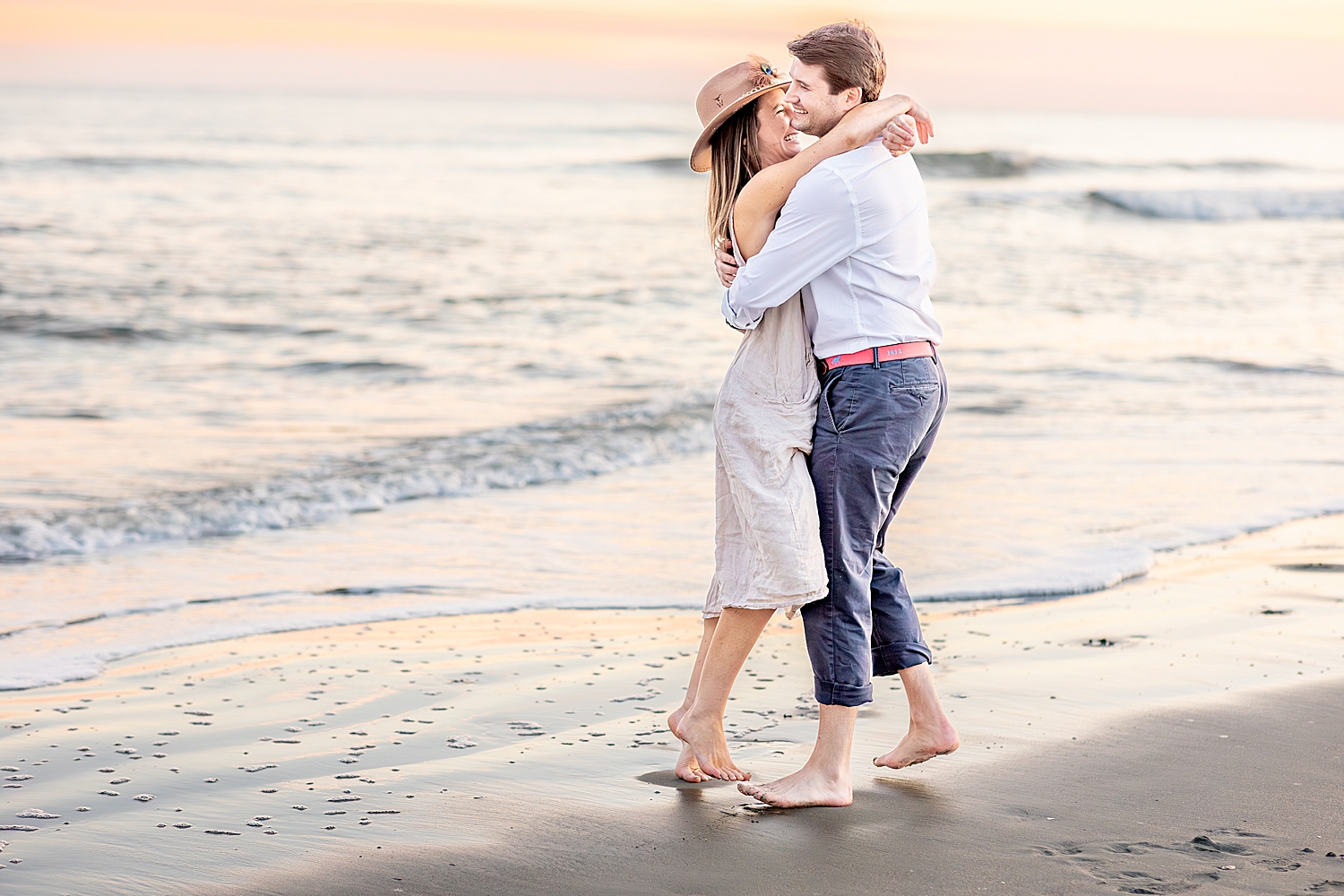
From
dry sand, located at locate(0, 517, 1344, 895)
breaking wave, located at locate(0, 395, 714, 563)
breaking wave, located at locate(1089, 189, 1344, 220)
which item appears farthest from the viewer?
breaking wave, located at locate(1089, 189, 1344, 220)

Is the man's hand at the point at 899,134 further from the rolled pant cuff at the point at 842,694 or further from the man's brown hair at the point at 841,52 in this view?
the rolled pant cuff at the point at 842,694

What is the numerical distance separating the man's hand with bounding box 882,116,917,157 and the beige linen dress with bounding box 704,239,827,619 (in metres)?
0.39

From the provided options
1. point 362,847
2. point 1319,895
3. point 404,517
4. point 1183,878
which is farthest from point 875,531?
point 404,517

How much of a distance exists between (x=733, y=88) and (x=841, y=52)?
27 cm

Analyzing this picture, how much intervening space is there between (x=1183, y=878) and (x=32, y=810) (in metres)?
2.43

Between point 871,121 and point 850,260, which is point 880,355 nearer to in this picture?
point 850,260

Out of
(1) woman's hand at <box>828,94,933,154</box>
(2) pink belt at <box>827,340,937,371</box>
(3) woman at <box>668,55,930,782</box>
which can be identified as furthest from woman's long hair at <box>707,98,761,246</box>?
(2) pink belt at <box>827,340,937,371</box>

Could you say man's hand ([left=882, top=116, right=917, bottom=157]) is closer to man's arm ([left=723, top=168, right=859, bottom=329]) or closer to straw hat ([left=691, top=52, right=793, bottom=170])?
man's arm ([left=723, top=168, right=859, bottom=329])

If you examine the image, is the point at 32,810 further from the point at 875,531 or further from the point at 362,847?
the point at 875,531

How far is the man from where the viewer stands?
2.81 meters

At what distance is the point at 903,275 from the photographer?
2.89 m

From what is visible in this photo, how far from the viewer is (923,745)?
10.5 feet

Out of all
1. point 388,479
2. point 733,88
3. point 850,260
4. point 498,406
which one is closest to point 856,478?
point 850,260

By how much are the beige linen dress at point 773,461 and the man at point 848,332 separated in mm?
41
